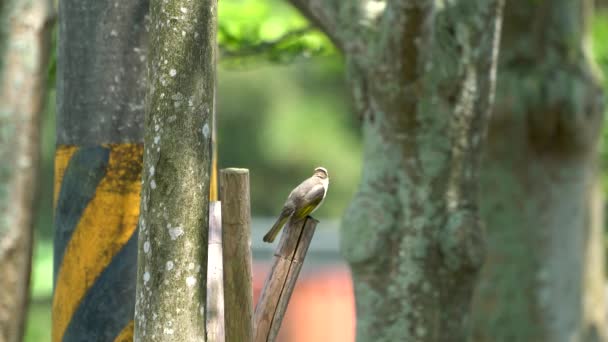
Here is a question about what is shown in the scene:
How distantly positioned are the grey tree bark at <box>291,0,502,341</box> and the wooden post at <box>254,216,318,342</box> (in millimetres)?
1704

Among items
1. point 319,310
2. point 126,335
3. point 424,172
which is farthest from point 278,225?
point 319,310

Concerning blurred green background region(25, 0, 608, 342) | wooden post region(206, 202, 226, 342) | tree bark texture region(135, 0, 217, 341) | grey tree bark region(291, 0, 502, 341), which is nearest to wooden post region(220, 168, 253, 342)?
wooden post region(206, 202, 226, 342)

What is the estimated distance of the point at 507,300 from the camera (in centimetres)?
763

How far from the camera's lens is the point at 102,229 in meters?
3.61

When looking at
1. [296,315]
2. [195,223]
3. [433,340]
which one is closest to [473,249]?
[433,340]

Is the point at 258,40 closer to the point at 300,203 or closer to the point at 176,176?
the point at 300,203

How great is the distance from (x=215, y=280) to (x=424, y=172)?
6.73ft

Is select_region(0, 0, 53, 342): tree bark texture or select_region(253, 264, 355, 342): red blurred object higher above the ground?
select_region(0, 0, 53, 342): tree bark texture

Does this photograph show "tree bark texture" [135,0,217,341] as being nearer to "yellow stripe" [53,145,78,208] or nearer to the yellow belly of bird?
the yellow belly of bird

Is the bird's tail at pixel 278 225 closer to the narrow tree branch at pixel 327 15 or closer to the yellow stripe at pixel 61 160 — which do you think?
the yellow stripe at pixel 61 160

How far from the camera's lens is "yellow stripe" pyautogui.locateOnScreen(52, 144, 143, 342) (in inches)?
142

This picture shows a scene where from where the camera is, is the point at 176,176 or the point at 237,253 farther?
the point at 237,253

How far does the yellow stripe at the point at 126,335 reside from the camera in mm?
3559

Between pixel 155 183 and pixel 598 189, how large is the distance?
5.97m
